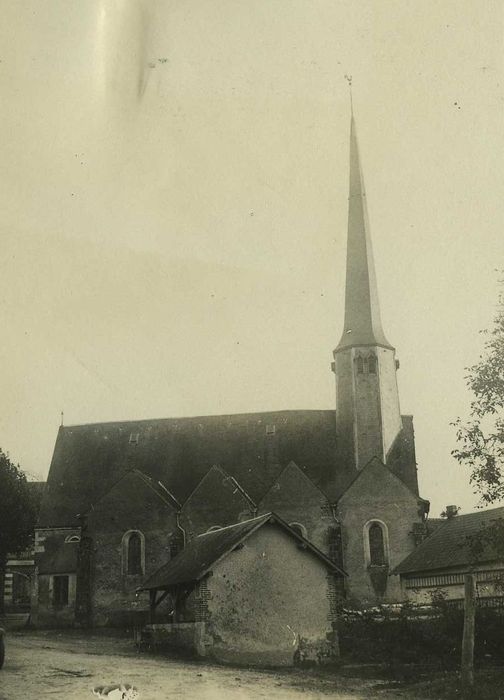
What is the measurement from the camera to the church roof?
3653 cm

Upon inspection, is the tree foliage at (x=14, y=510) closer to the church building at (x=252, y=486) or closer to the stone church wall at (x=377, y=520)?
the church building at (x=252, y=486)

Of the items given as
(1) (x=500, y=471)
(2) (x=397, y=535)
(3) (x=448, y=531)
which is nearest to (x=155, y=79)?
(1) (x=500, y=471)

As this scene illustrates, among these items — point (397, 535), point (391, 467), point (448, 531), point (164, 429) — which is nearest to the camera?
point (448, 531)

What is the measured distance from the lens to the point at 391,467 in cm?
3528

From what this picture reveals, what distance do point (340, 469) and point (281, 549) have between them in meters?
16.0

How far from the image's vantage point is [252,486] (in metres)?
36.0

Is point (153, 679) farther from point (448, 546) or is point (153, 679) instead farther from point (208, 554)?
point (448, 546)

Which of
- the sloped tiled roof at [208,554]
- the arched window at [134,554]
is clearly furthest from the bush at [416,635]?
the arched window at [134,554]

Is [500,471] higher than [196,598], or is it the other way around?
[500,471]

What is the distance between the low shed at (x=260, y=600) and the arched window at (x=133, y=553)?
42.4ft

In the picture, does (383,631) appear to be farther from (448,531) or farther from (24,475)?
(24,475)

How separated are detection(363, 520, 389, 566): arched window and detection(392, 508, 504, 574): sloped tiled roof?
88.1 inches

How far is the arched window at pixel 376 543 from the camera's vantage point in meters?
33.1

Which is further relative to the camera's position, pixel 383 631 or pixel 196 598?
pixel 383 631
